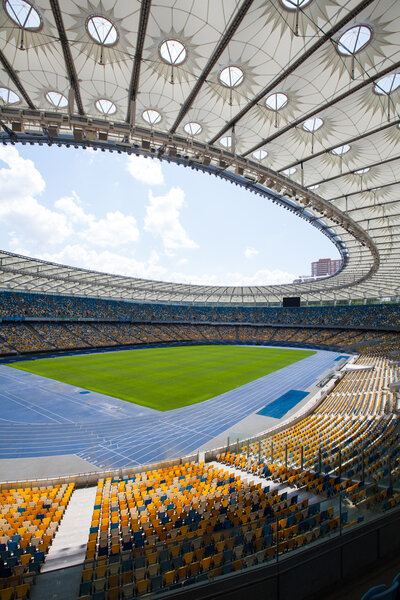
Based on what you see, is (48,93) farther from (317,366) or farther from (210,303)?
(210,303)

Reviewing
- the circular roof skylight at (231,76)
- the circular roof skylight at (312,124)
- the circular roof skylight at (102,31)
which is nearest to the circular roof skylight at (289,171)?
the circular roof skylight at (312,124)

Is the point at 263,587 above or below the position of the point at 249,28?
below

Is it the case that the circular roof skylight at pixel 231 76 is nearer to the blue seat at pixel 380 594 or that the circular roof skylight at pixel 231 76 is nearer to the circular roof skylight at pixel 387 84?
the circular roof skylight at pixel 387 84

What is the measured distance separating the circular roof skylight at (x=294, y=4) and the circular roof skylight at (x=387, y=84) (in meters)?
4.99

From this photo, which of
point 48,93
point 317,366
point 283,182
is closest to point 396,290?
point 317,366

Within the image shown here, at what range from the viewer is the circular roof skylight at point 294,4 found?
861 centimetres

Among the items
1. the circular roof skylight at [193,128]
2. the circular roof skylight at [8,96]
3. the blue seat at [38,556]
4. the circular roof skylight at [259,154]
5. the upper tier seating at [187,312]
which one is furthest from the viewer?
the upper tier seating at [187,312]

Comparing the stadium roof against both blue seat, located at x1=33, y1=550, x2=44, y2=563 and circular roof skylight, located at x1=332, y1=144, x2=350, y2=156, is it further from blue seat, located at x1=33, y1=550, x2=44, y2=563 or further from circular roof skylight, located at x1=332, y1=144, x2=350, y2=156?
blue seat, located at x1=33, y1=550, x2=44, y2=563

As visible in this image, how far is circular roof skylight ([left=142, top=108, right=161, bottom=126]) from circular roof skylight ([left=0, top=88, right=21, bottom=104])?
5131 millimetres

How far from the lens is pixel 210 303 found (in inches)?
3268

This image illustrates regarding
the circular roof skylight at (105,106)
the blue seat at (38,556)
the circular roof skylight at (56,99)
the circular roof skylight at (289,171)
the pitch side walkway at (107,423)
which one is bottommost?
the pitch side walkway at (107,423)

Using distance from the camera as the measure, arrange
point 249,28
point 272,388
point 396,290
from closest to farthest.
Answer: point 249,28 < point 272,388 < point 396,290

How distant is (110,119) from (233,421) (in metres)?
18.4

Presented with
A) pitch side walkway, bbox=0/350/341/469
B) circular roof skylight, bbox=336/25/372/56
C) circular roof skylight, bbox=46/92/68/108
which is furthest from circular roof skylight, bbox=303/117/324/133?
pitch side walkway, bbox=0/350/341/469
